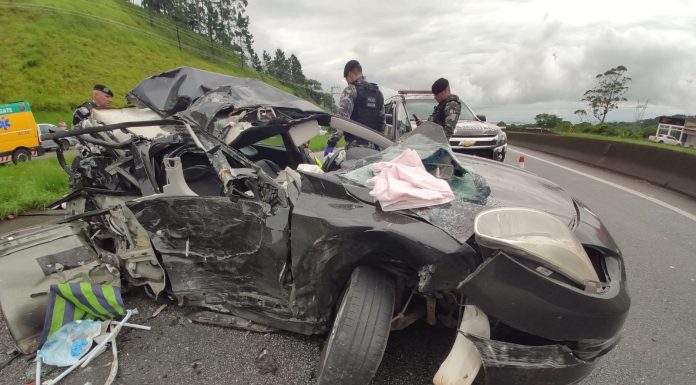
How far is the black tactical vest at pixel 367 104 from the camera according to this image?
507 centimetres

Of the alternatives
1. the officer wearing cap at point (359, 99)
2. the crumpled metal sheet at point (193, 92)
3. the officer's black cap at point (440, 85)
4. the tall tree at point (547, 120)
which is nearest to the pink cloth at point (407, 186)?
the crumpled metal sheet at point (193, 92)

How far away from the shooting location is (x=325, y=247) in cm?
169

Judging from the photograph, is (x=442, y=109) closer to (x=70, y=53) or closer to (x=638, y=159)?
(x=638, y=159)

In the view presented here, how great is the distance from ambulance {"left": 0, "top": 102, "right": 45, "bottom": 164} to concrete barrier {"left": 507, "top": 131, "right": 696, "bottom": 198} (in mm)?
20882

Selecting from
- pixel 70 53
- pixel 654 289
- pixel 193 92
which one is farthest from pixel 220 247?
pixel 70 53

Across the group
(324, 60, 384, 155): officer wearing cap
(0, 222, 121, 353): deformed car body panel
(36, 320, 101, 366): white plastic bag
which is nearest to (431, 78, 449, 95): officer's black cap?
(324, 60, 384, 155): officer wearing cap

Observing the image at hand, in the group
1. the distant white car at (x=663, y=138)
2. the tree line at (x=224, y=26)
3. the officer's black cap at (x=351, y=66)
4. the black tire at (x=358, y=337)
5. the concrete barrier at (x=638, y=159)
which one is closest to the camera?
the black tire at (x=358, y=337)

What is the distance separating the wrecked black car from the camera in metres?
1.38

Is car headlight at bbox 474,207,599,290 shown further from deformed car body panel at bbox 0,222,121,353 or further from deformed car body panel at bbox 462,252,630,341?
deformed car body panel at bbox 0,222,121,353

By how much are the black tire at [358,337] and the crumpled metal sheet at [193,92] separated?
171 centimetres

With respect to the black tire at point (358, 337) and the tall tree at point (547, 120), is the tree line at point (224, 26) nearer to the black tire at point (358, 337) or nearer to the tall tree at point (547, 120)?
the tall tree at point (547, 120)

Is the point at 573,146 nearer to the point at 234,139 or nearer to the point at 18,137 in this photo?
the point at 234,139

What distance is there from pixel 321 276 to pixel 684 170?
25.9 ft

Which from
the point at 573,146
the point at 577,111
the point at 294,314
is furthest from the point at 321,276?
the point at 577,111
